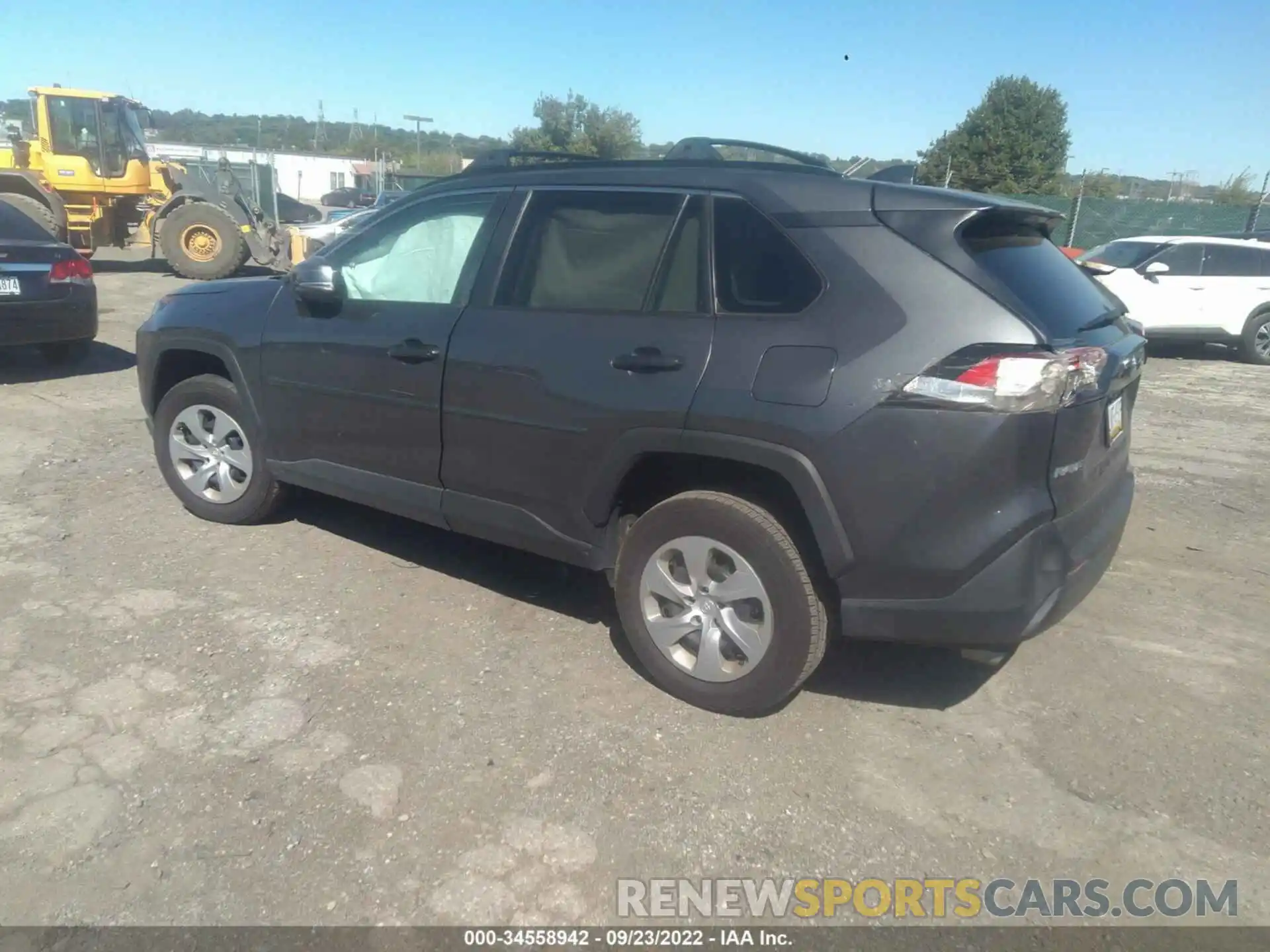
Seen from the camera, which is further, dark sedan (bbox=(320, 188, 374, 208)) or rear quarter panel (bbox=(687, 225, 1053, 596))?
dark sedan (bbox=(320, 188, 374, 208))

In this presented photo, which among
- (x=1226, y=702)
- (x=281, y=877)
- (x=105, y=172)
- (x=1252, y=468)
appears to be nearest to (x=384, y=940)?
(x=281, y=877)

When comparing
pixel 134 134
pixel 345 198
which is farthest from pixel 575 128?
pixel 134 134

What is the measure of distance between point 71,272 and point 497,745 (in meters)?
7.33

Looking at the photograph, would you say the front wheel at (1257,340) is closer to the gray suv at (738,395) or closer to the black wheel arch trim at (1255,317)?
the black wheel arch trim at (1255,317)

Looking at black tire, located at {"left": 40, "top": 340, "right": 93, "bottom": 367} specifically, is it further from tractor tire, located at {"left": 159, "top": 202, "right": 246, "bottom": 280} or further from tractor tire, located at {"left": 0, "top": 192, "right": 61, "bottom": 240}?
tractor tire, located at {"left": 159, "top": 202, "right": 246, "bottom": 280}

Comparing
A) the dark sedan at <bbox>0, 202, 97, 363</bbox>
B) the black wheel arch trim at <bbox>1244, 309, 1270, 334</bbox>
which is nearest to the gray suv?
the dark sedan at <bbox>0, 202, 97, 363</bbox>

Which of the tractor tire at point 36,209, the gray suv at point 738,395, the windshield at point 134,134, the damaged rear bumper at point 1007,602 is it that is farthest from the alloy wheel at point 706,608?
the windshield at point 134,134

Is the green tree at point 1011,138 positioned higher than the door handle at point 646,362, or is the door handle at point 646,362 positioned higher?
the green tree at point 1011,138

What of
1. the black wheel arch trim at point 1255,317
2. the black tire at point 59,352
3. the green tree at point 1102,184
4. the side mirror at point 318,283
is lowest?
the black tire at point 59,352

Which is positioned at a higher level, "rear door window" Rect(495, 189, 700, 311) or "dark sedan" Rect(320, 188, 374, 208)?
"rear door window" Rect(495, 189, 700, 311)

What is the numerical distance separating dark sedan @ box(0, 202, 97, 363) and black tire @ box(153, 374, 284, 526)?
393 centimetres

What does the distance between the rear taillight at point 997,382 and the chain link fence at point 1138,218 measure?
24.4 metres

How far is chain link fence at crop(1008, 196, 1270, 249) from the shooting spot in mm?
24875

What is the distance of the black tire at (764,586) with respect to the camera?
3.17 metres
